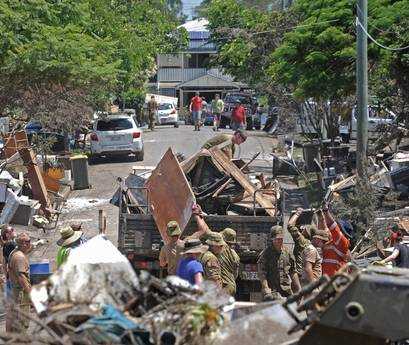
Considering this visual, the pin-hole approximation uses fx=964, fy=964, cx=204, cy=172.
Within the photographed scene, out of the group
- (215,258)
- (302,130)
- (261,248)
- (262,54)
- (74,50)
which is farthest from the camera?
(262,54)

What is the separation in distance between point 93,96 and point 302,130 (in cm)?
721

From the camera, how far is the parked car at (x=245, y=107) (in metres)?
43.7

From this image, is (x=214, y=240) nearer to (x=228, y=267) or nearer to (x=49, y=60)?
(x=228, y=267)

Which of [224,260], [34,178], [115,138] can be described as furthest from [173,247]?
[115,138]

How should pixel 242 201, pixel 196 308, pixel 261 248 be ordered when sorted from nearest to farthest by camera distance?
pixel 196 308 < pixel 261 248 < pixel 242 201

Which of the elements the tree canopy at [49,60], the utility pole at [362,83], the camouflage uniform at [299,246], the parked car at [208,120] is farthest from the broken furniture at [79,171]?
the parked car at [208,120]

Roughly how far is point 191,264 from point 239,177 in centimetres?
520

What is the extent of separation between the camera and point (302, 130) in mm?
30578

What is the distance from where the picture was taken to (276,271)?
11.2 meters

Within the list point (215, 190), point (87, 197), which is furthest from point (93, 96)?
point (215, 190)

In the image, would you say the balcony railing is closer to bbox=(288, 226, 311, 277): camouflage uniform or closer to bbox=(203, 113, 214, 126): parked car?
bbox=(203, 113, 214, 126): parked car

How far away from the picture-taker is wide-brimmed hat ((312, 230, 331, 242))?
1169cm

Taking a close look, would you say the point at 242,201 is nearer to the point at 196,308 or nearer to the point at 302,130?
the point at 196,308

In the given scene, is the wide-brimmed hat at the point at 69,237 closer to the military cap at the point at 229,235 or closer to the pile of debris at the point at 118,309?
the military cap at the point at 229,235
